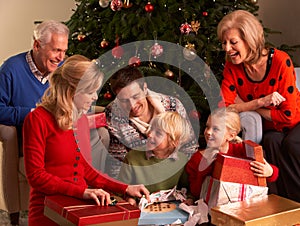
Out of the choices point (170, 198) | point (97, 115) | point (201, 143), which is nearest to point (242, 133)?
point (201, 143)

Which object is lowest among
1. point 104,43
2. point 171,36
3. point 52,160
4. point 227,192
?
point 227,192

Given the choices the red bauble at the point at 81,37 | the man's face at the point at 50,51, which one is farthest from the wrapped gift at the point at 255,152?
the red bauble at the point at 81,37

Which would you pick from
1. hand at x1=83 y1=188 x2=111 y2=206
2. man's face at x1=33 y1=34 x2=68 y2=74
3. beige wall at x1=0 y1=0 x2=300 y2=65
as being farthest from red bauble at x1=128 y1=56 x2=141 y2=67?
beige wall at x1=0 y1=0 x2=300 y2=65

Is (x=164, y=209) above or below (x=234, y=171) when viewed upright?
below

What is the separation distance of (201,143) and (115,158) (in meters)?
0.61

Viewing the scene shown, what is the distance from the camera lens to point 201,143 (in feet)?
9.86

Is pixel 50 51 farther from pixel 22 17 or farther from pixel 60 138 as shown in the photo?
pixel 22 17

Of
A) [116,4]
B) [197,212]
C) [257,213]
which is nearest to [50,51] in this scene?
[116,4]

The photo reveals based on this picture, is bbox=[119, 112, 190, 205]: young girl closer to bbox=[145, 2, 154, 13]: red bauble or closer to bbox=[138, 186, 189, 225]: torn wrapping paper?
bbox=[138, 186, 189, 225]: torn wrapping paper

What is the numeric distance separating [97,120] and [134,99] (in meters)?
0.23

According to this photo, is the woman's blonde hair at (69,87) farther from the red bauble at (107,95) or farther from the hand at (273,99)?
the red bauble at (107,95)

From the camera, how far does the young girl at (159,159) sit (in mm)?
2387

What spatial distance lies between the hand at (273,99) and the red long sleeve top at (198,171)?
276 mm

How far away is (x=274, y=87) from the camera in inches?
106
